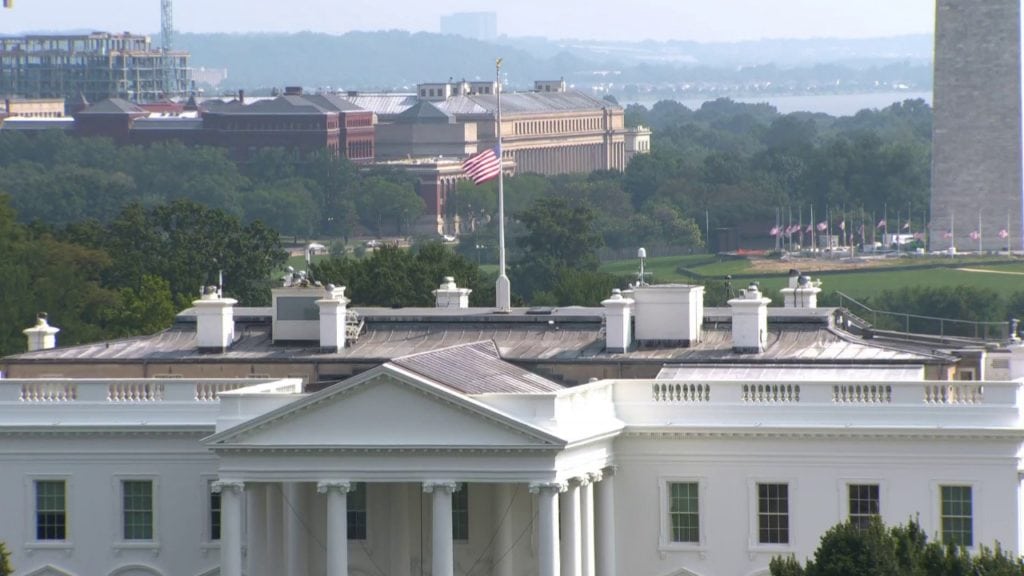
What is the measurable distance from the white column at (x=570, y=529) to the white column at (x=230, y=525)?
6652 millimetres

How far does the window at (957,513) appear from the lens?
2938 inches

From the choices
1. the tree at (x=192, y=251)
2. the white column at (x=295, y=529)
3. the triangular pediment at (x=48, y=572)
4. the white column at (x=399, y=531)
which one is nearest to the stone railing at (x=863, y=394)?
the white column at (x=399, y=531)

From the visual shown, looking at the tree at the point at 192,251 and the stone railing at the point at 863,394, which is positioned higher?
the tree at the point at 192,251

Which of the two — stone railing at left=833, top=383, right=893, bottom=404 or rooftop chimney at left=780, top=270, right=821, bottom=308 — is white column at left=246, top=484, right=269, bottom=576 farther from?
rooftop chimney at left=780, top=270, right=821, bottom=308

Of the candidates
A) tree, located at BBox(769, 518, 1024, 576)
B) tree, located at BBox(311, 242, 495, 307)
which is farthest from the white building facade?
tree, located at BBox(311, 242, 495, 307)

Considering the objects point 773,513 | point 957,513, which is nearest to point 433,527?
point 773,513

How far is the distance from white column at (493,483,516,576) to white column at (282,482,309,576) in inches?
159

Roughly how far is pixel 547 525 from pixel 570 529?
123 centimetres

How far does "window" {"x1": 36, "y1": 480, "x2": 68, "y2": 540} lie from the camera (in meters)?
79.3

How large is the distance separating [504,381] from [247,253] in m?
103

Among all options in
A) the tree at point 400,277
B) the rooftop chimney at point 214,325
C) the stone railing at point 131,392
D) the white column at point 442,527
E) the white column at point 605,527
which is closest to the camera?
the white column at point 442,527

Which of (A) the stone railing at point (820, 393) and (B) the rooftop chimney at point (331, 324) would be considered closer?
(A) the stone railing at point (820, 393)

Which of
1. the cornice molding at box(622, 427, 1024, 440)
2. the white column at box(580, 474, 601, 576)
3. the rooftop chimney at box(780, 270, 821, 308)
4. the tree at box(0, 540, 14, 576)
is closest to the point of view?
the cornice molding at box(622, 427, 1024, 440)

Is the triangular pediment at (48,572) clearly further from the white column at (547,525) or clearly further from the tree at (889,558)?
the tree at (889,558)
